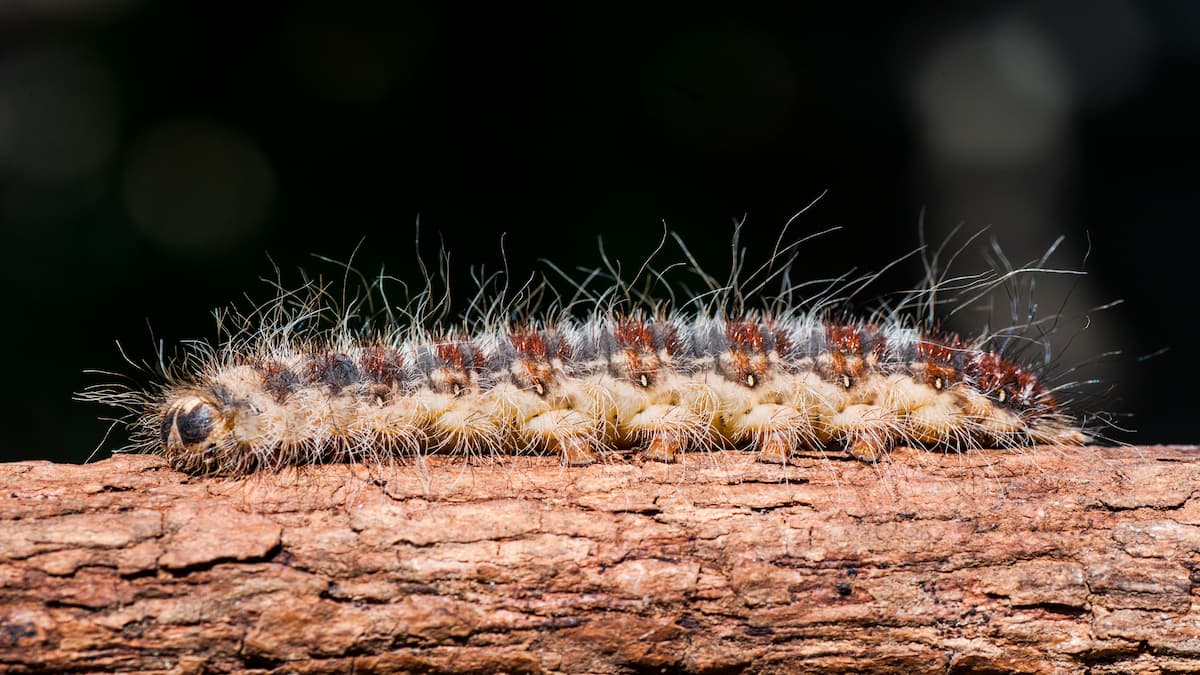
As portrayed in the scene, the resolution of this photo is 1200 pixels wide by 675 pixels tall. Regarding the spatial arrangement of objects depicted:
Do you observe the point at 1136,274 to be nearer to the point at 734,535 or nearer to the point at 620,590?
the point at 734,535

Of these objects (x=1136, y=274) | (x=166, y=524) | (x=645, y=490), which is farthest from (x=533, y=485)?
(x=1136, y=274)

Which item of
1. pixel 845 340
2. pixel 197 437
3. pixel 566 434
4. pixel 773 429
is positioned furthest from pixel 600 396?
pixel 197 437

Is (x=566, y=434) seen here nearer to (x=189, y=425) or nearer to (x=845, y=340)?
(x=845, y=340)

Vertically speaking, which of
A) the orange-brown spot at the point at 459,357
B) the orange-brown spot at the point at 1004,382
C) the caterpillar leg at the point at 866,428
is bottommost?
the caterpillar leg at the point at 866,428

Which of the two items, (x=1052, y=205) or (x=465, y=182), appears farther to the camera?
(x=1052, y=205)

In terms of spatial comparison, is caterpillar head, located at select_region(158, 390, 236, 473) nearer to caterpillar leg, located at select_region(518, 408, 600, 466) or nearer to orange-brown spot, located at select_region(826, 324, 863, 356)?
caterpillar leg, located at select_region(518, 408, 600, 466)

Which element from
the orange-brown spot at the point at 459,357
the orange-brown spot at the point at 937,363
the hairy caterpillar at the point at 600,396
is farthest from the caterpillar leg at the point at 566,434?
the orange-brown spot at the point at 937,363

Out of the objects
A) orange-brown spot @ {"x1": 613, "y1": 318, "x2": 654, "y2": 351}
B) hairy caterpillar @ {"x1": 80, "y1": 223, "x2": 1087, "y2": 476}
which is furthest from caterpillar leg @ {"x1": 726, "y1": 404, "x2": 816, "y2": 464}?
orange-brown spot @ {"x1": 613, "y1": 318, "x2": 654, "y2": 351}

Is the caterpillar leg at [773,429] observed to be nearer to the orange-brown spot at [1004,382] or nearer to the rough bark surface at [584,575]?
the rough bark surface at [584,575]
